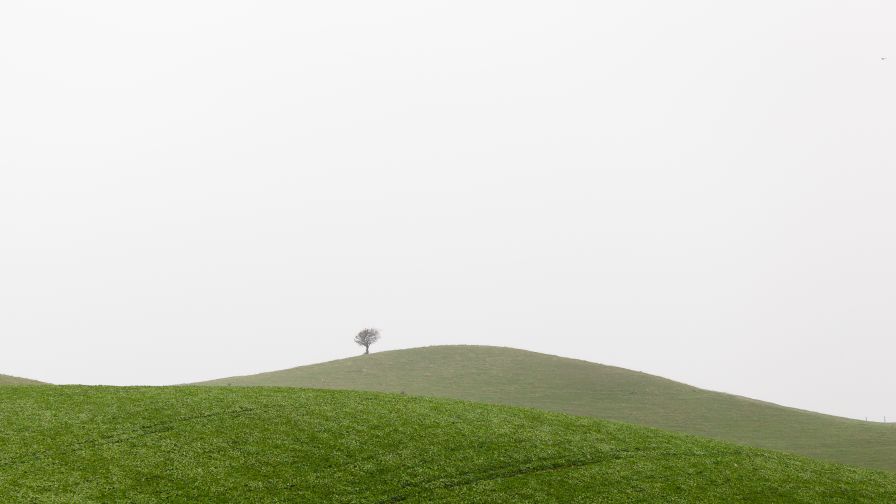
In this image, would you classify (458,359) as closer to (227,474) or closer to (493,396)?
(493,396)

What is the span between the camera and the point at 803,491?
28.2 metres

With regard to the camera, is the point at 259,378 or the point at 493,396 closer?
the point at 493,396

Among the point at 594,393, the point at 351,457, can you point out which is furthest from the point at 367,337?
the point at 351,457

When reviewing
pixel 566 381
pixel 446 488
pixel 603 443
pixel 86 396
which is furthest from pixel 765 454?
pixel 566 381

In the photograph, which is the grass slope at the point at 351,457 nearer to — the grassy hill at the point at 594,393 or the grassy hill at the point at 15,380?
the grassy hill at the point at 15,380

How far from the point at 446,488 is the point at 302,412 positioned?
9.94m

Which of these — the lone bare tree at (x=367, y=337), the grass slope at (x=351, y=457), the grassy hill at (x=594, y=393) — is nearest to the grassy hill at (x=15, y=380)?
the grass slope at (x=351, y=457)

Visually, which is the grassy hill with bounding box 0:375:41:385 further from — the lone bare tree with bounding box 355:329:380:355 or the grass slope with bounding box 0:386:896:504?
the lone bare tree with bounding box 355:329:380:355

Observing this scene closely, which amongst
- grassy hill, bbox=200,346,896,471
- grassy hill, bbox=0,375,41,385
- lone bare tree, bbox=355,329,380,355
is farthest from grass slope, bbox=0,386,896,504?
lone bare tree, bbox=355,329,380,355

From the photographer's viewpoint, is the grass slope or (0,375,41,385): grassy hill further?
(0,375,41,385): grassy hill

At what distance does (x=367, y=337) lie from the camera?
329 ft

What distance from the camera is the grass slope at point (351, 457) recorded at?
24.2 metres

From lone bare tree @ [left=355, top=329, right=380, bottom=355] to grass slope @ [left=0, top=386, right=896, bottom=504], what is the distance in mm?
64386

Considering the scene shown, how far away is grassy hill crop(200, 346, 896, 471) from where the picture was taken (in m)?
53.7
